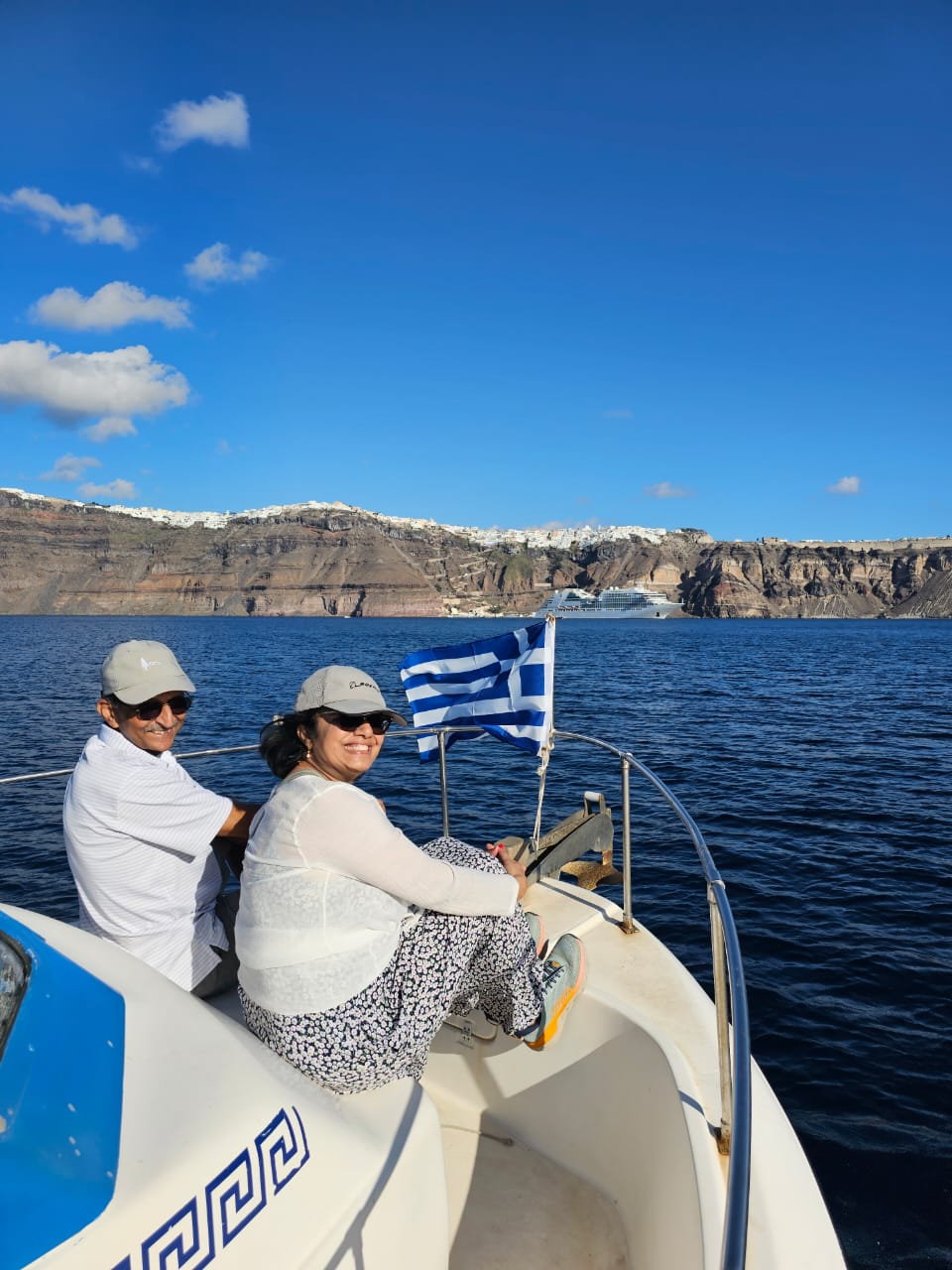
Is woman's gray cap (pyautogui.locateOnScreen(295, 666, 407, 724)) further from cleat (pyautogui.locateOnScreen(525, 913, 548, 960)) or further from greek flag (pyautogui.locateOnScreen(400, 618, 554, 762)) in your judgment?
greek flag (pyautogui.locateOnScreen(400, 618, 554, 762))

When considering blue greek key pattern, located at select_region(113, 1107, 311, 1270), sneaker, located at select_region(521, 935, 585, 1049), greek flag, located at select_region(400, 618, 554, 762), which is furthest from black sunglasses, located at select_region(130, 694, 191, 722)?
greek flag, located at select_region(400, 618, 554, 762)

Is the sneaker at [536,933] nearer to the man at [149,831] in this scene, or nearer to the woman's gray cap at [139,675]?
the man at [149,831]

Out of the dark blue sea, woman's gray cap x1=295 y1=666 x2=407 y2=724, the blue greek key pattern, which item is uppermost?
woman's gray cap x1=295 y1=666 x2=407 y2=724

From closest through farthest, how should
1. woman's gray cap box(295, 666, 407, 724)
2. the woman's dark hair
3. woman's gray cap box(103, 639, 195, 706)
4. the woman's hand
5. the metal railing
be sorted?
the metal railing, woman's gray cap box(295, 666, 407, 724), the woman's dark hair, woman's gray cap box(103, 639, 195, 706), the woman's hand

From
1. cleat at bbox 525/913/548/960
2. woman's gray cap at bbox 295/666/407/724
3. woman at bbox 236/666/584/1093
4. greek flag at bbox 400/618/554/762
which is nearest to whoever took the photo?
woman at bbox 236/666/584/1093

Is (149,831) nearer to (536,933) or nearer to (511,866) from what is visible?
(511,866)

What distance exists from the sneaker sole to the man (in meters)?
1.32

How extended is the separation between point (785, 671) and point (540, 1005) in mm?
45255

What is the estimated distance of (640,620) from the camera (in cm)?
16650

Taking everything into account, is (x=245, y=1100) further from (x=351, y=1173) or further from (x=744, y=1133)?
(x=744, y=1133)

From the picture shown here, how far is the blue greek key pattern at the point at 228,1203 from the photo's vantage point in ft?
4.91

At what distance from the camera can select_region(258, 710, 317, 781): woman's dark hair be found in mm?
2576

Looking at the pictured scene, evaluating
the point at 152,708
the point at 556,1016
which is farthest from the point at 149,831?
the point at 556,1016

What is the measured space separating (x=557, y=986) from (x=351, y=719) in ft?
4.81
